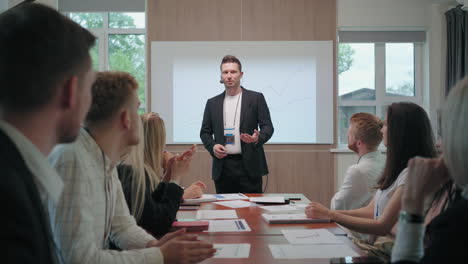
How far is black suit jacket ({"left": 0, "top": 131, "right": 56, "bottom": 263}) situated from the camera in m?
0.66

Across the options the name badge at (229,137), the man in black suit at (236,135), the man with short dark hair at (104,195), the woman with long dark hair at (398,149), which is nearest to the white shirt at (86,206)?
the man with short dark hair at (104,195)

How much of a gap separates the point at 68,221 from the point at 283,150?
174 inches

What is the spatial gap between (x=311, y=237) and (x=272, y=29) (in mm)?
4159

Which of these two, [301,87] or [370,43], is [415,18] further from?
[301,87]

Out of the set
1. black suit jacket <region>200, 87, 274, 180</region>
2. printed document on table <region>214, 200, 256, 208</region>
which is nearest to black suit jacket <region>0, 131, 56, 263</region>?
printed document on table <region>214, 200, 256, 208</region>

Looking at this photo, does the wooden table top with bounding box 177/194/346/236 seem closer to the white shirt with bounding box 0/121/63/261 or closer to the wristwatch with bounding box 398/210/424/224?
the wristwatch with bounding box 398/210/424/224

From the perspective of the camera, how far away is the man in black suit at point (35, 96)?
783mm

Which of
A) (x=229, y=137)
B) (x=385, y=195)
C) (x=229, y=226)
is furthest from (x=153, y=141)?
(x=229, y=137)

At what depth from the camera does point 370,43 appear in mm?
5723

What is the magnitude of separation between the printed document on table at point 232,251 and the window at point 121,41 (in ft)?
14.3

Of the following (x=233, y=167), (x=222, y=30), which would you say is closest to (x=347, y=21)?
(x=222, y=30)

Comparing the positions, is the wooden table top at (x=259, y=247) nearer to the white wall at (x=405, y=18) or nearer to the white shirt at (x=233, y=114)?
the white shirt at (x=233, y=114)

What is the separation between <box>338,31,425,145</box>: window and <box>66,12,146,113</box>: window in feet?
9.06

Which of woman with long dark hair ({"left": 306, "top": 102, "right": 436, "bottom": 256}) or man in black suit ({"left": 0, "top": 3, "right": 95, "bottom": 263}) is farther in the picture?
woman with long dark hair ({"left": 306, "top": 102, "right": 436, "bottom": 256})
